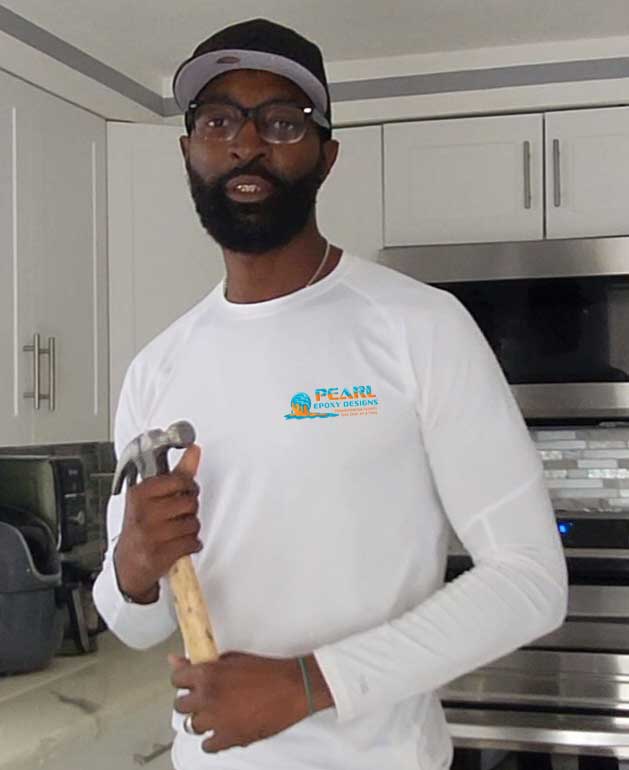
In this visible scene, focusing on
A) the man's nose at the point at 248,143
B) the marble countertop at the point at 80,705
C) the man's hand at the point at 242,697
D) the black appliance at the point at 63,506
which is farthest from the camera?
the black appliance at the point at 63,506

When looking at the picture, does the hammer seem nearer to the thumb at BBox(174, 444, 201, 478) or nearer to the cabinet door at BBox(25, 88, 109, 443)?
the thumb at BBox(174, 444, 201, 478)

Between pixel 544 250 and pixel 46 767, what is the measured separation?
1362 mm

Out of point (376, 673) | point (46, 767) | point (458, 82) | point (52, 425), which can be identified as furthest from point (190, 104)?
point (458, 82)

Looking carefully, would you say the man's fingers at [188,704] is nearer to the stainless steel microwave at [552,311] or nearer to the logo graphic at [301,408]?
the logo graphic at [301,408]

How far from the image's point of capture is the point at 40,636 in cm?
234

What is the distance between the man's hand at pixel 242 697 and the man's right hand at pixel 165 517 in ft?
0.38

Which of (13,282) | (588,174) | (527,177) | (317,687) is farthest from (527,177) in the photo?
(317,687)

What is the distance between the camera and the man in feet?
A: 3.26

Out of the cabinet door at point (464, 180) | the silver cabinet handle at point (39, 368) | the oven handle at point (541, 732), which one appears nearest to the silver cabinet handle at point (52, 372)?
the silver cabinet handle at point (39, 368)

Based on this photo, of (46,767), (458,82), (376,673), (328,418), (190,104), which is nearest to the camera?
(376,673)

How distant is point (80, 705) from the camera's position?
2.01m

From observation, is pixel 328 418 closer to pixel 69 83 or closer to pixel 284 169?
pixel 284 169

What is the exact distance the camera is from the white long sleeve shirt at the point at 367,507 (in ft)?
3.34

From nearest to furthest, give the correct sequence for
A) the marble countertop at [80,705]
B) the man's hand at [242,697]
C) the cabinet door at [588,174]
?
the man's hand at [242,697] < the marble countertop at [80,705] < the cabinet door at [588,174]
